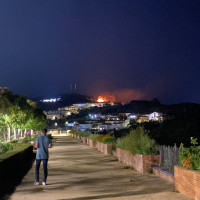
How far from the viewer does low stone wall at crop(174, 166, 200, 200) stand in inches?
300

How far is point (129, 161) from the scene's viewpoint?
15.3 meters

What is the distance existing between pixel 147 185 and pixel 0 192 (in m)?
3.99

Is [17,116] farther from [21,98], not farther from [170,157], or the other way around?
[170,157]

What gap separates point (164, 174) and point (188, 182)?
303 cm

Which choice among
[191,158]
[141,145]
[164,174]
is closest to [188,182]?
[191,158]

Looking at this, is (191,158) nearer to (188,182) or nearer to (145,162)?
(188,182)

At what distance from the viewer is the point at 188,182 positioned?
8125 millimetres

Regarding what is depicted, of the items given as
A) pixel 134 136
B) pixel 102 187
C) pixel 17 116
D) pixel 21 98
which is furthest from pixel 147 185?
pixel 21 98

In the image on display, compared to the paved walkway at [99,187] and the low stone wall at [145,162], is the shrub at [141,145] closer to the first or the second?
the low stone wall at [145,162]

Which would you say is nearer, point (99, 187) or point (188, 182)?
point (188, 182)

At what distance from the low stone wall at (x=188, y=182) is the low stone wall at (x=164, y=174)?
1461 mm

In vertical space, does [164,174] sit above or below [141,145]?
below

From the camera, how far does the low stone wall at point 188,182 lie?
7.61m

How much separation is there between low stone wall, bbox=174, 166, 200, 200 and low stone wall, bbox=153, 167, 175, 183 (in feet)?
4.79
